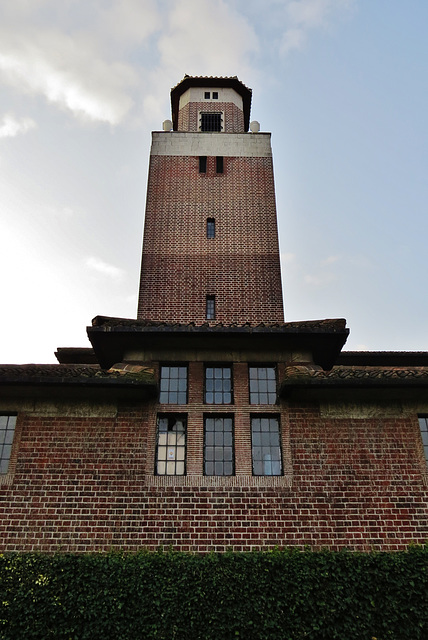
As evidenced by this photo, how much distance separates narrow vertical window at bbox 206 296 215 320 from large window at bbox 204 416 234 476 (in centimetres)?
509

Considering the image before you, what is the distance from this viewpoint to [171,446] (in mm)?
10945

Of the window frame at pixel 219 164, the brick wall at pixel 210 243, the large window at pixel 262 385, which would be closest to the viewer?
the large window at pixel 262 385

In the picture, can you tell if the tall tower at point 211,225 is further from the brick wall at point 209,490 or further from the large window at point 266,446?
the brick wall at point 209,490

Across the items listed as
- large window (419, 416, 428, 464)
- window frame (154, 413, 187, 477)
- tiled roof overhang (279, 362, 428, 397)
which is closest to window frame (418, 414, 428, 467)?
large window (419, 416, 428, 464)

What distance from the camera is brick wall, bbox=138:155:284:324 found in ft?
52.6

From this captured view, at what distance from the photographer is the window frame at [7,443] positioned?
10438 millimetres

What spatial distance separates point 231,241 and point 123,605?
1233cm

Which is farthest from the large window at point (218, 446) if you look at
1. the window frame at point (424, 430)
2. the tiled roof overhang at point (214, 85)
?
the tiled roof overhang at point (214, 85)

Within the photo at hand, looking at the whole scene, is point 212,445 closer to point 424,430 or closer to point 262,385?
point 262,385

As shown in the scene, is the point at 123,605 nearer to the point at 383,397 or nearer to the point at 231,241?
the point at 383,397

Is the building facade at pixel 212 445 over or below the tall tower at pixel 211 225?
below

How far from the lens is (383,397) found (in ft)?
37.2

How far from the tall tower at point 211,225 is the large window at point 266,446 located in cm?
498

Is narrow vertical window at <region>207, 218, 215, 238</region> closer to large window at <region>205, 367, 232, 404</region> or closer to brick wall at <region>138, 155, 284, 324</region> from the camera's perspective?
brick wall at <region>138, 155, 284, 324</region>
